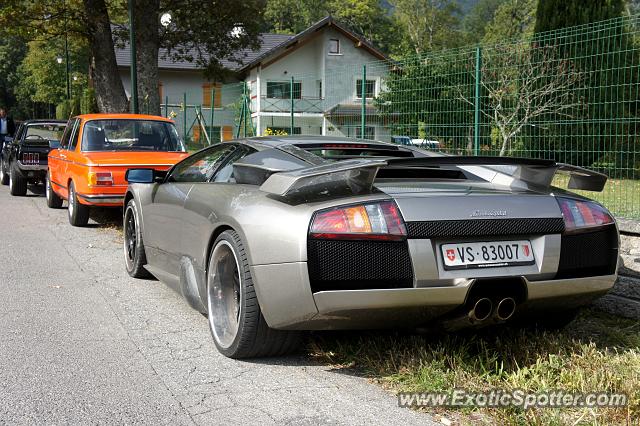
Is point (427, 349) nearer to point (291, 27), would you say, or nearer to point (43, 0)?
point (43, 0)

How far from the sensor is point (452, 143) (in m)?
8.64

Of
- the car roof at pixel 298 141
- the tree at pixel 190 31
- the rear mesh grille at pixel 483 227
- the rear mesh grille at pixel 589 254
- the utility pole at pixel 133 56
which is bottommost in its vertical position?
the rear mesh grille at pixel 589 254

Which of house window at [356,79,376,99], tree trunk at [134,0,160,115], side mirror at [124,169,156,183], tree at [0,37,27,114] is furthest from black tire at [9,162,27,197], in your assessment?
tree at [0,37,27,114]

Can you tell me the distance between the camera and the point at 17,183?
14539 mm

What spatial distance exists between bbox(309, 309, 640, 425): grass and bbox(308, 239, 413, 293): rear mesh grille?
588 mm

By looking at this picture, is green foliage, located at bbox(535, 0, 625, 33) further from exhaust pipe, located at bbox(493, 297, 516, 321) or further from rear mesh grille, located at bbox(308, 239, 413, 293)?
rear mesh grille, located at bbox(308, 239, 413, 293)

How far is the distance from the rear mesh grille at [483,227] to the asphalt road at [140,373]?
876 mm

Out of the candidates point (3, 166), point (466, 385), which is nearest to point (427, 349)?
point (466, 385)

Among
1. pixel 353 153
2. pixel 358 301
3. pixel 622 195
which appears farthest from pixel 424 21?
pixel 358 301

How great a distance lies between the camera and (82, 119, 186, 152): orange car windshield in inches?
413

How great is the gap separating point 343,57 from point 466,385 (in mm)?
40394

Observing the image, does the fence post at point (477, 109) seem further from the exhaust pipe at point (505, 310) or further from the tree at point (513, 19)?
the tree at point (513, 19)

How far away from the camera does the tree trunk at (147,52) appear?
19125 millimetres

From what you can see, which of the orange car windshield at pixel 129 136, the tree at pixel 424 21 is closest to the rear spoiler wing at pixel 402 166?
the orange car windshield at pixel 129 136
